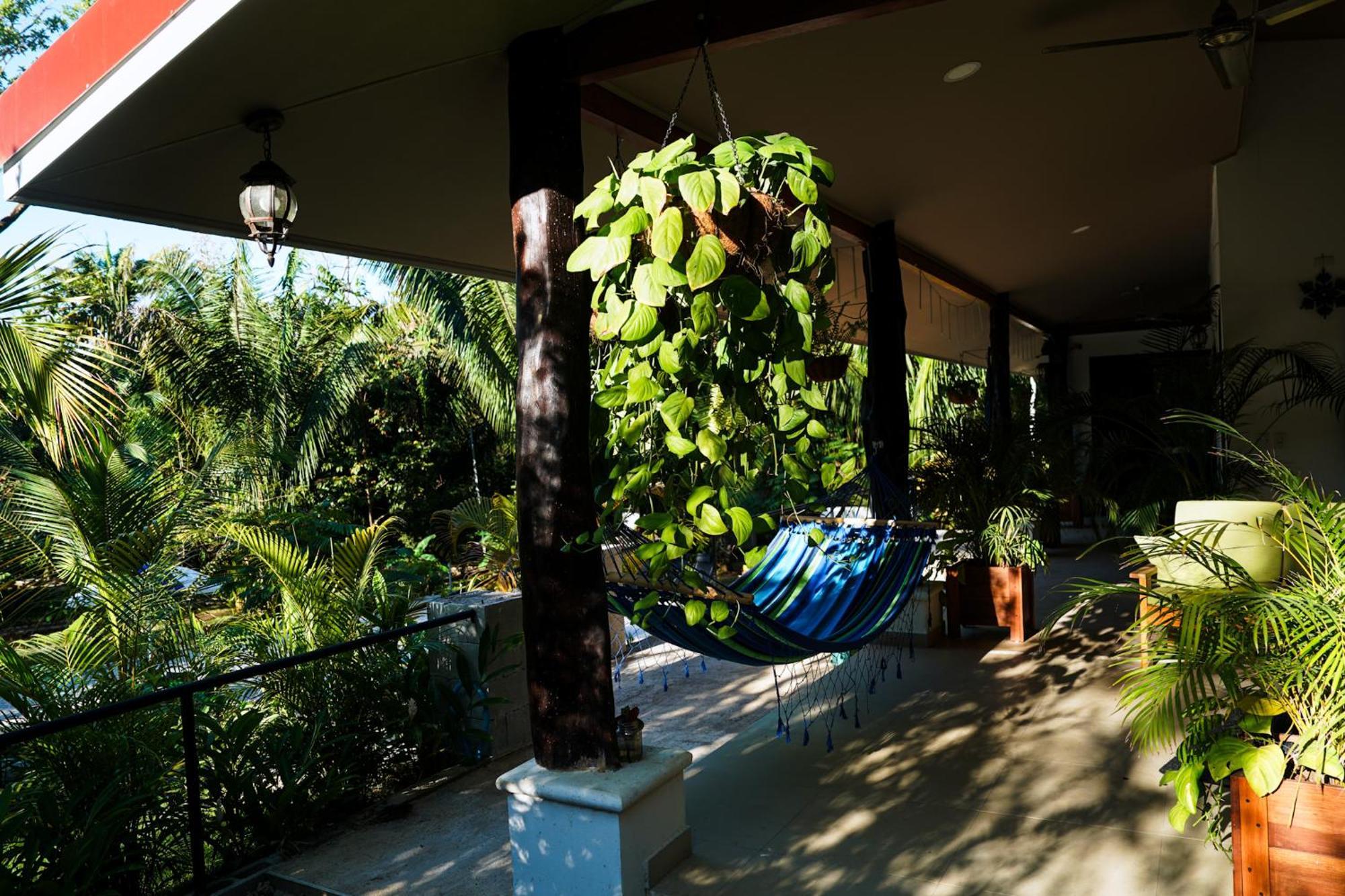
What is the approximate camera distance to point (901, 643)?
510 centimetres

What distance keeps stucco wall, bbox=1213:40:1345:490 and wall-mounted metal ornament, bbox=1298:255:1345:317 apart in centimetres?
4

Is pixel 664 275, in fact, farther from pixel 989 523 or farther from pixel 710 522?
pixel 989 523

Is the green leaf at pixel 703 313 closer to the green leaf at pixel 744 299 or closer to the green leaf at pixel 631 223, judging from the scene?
the green leaf at pixel 744 299

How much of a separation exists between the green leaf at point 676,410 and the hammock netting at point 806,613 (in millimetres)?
800

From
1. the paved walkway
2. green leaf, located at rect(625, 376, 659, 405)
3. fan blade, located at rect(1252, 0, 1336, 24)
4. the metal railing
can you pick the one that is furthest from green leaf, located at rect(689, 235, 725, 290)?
fan blade, located at rect(1252, 0, 1336, 24)

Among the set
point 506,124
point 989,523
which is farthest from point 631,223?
point 989,523

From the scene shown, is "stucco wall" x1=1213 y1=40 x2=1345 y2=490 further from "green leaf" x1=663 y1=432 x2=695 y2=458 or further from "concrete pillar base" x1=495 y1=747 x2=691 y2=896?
"green leaf" x1=663 y1=432 x2=695 y2=458

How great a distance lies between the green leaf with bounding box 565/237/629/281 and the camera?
1819 millimetres

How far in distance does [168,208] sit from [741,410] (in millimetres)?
2269

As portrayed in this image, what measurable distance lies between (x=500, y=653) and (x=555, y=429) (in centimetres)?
151

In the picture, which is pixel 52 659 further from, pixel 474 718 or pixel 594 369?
pixel 594 369

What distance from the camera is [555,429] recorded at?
2385 millimetres

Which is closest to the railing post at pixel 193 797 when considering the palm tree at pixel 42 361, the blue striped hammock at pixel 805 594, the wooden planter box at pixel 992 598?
the blue striped hammock at pixel 805 594

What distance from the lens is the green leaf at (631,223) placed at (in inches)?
71.7
